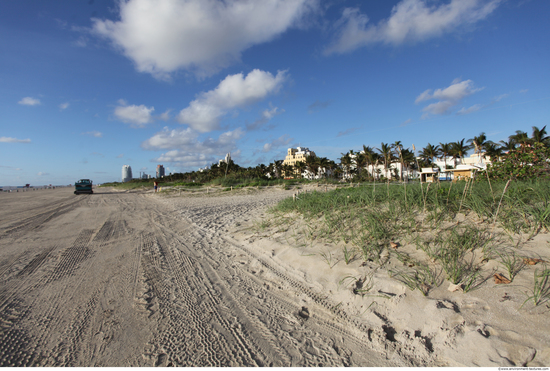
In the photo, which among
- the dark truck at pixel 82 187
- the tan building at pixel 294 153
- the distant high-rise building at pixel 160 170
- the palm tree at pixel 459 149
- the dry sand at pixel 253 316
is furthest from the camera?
the distant high-rise building at pixel 160 170

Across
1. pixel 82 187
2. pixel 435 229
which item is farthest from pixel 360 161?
pixel 435 229

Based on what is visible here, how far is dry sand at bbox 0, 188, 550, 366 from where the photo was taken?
1939 mm

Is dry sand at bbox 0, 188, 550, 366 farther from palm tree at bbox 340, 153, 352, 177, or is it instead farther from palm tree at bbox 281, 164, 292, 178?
palm tree at bbox 281, 164, 292, 178

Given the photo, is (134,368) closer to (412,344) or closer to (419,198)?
(412,344)

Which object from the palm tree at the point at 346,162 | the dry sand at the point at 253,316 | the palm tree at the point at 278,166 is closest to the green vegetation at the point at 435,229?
the dry sand at the point at 253,316

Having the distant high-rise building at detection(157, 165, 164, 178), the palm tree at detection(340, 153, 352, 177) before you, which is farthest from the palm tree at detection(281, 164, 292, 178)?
the distant high-rise building at detection(157, 165, 164, 178)

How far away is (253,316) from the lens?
2.57m

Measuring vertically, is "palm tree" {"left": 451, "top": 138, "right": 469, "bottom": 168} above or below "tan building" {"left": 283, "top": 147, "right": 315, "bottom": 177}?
below

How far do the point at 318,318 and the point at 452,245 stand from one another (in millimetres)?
2040

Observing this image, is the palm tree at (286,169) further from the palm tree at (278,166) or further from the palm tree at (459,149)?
the palm tree at (459,149)

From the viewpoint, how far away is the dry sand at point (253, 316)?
1939 millimetres

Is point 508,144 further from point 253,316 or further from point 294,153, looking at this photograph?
point 294,153

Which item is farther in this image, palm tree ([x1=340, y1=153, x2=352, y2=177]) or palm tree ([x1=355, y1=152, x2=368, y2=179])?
palm tree ([x1=340, y1=153, x2=352, y2=177])

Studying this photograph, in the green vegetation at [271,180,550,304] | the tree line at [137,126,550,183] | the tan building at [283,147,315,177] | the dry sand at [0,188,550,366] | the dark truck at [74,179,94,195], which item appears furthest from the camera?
the tan building at [283,147,315,177]
